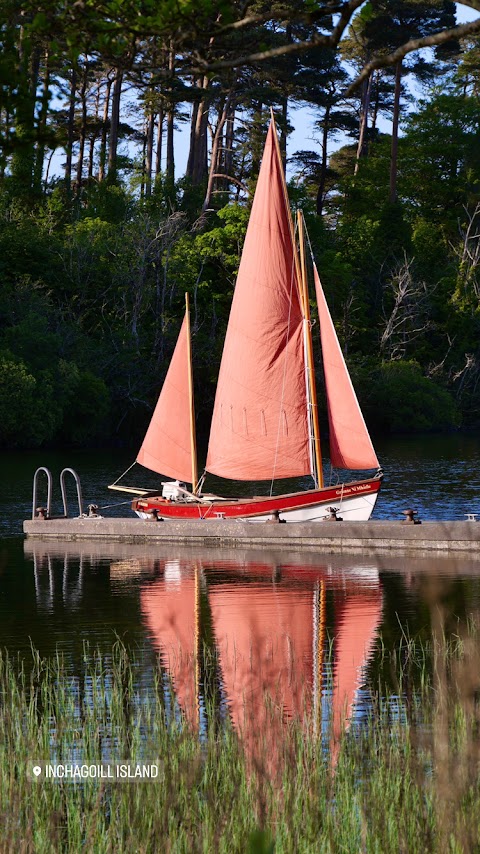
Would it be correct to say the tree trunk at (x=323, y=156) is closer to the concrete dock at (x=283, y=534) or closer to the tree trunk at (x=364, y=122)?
the tree trunk at (x=364, y=122)

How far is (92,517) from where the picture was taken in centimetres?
2686

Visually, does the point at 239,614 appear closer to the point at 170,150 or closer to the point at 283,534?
the point at 283,534

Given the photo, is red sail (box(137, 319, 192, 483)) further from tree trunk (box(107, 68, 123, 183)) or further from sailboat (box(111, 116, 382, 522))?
tree trunk (box(107, 68, 123, 183))

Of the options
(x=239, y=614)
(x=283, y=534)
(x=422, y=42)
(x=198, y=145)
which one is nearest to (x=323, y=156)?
(x=198, y=145)

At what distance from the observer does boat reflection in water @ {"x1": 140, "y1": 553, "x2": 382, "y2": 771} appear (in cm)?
974

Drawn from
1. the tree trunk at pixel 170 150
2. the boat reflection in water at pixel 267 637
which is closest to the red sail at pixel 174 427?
the boat reflection in water at pixel 267 637

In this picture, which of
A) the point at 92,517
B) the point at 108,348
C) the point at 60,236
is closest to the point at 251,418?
the point at 92,517

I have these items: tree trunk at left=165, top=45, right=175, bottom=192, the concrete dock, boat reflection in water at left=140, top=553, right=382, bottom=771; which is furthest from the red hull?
tree trunk at left=165, top=45, right=175, bottom=192

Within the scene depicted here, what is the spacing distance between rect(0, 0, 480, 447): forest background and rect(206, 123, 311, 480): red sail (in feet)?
68.4

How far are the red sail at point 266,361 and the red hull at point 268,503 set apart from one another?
1.32 metres

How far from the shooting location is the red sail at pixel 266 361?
90.6 feet

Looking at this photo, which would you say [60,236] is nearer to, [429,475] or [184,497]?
[429,475]

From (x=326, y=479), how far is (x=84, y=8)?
40237 millimetres

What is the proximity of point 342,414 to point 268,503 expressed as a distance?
7.80 feet
